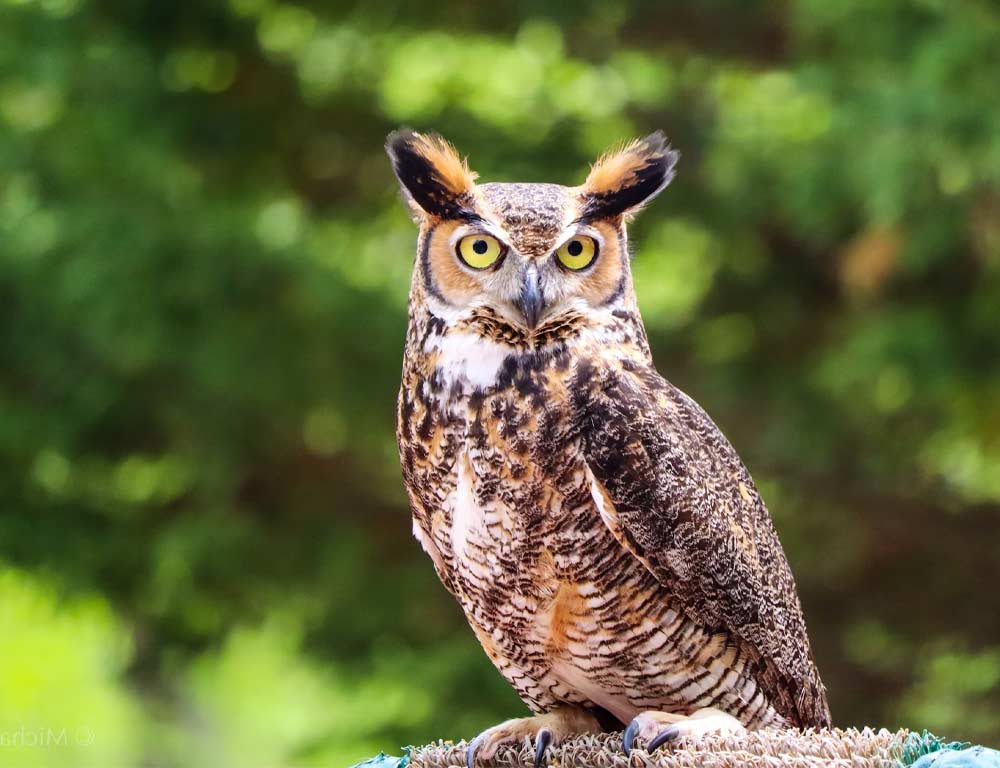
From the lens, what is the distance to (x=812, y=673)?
5.76ft

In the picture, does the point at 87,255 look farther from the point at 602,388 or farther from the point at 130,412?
the point at 602,388

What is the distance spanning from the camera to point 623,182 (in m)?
1.59

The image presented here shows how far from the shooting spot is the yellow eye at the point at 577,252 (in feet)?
4.97

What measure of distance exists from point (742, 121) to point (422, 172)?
9.03 ft

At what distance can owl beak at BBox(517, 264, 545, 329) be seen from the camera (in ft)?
4.77

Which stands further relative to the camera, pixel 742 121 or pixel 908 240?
pixel 742 121

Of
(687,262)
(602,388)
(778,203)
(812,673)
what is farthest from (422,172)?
(687,262)

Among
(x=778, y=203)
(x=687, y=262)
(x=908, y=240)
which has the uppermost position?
(x=687, y=262)

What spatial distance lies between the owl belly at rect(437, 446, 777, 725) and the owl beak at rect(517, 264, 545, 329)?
16 centimetres

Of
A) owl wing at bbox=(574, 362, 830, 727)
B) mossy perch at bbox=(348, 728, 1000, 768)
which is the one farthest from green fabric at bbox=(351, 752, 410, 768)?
owl wing at bbox=(574, 362, 830, 727)

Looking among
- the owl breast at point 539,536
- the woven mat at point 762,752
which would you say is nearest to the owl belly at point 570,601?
the owl breast at point 539,536

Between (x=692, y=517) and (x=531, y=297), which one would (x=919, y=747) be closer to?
(x=692, y=517)

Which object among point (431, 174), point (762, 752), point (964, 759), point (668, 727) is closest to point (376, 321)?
point (431, 174)

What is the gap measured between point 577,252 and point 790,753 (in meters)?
0.62
